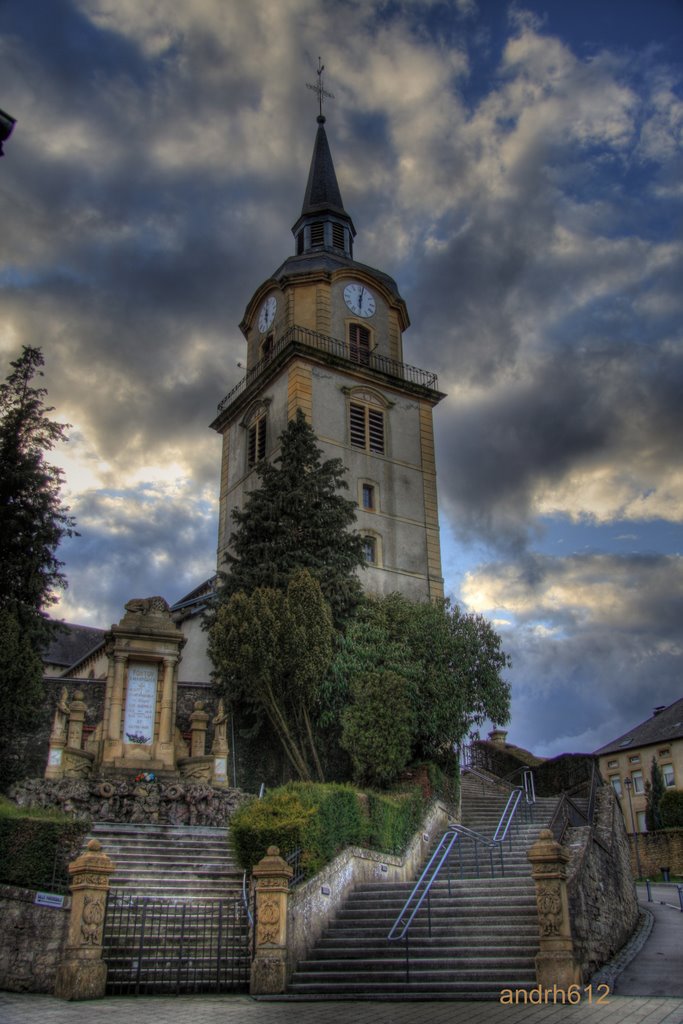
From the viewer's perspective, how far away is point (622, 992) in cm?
1270

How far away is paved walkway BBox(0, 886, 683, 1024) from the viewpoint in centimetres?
1056

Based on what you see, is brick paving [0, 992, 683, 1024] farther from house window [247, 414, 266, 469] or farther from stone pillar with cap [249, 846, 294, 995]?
house window [247, 414, 266, 469]

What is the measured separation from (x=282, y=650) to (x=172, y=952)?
10871 millimetres

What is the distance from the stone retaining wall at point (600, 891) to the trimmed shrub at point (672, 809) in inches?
789

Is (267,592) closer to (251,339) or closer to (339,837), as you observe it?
(339,837)

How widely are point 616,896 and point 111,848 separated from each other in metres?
10.5

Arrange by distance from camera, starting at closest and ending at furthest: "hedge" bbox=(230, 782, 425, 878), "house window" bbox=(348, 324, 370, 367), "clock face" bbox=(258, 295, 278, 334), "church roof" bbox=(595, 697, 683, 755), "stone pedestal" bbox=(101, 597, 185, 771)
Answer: "hedge" bbox=(230, 782, 425, 878)
"stone pedestal" bbox=(101, 597, 185, 771)
"house window" bbox=(348, 324, 370, 367)
"clock face" bbox=(258, 295, 278, 334)
"church roof" bbox=(595, 697, 683, 755)

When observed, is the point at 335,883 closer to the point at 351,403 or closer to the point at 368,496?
the point at 368,496

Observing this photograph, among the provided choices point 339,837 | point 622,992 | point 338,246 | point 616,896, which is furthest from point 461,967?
point 338,246

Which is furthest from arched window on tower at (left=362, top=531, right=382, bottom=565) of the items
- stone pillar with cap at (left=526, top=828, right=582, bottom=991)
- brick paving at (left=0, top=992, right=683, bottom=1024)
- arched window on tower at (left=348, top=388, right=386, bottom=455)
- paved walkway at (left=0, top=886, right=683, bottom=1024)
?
brick paving at (left=0, top=992, right=683, bottom=1024)

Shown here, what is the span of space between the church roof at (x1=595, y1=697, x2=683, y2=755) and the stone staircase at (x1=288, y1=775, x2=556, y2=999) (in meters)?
40.8

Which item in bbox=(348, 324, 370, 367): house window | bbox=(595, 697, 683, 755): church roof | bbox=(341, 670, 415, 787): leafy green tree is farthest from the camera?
bbox=(595, 697, 683, 755): church roof

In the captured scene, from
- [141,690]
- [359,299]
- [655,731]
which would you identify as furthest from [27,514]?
[655,731]

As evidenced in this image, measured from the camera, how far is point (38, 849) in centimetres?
1485
